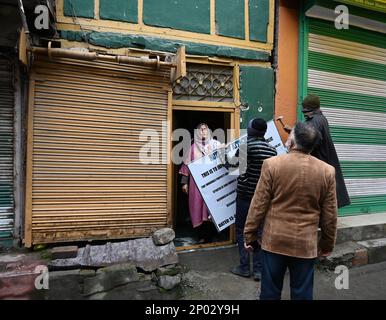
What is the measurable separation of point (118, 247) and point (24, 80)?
2673mm

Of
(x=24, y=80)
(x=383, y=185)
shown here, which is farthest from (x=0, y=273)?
(x=383, y=185)

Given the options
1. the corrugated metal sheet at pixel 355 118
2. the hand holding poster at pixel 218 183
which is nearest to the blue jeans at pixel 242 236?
the hand holding poster at pixel 218 183

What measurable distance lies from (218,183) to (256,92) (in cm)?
188

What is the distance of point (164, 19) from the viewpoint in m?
4.93

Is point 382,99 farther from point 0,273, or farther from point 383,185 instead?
point 0,273

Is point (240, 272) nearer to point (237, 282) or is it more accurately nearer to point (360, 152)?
point (237, 282)

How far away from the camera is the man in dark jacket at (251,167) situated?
3.88 metres

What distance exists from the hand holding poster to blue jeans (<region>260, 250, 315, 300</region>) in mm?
1855

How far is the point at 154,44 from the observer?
482cm

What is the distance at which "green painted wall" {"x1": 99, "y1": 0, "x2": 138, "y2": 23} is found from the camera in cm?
463

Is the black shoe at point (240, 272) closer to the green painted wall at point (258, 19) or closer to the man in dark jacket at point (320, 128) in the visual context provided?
the man in dark jacket at point (320, 128)

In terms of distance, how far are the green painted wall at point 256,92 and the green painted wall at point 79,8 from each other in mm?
2619

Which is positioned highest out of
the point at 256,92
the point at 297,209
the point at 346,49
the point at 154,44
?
the point at 346,49

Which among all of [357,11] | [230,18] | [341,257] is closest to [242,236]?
[341,257]
